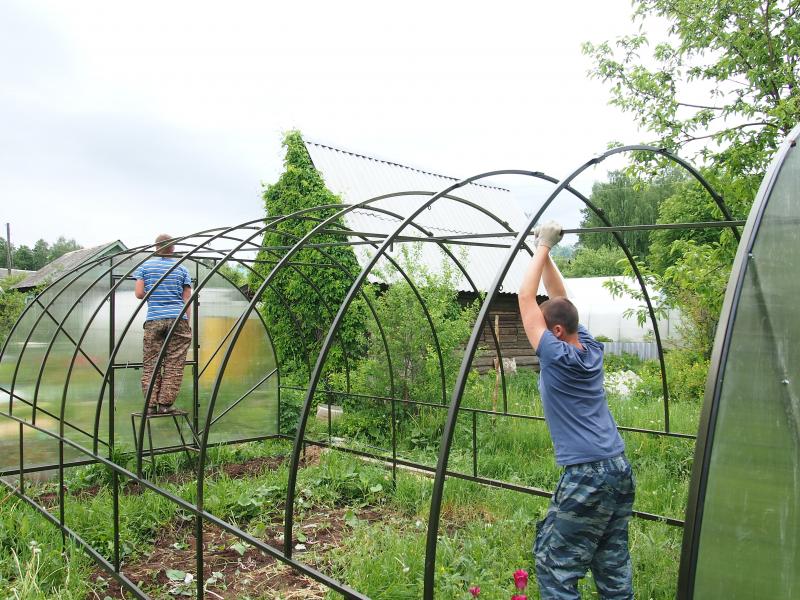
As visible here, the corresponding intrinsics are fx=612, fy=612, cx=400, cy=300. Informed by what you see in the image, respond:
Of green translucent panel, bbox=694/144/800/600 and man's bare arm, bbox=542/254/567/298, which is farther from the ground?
man's bare arm, bbox=542/254/567/298

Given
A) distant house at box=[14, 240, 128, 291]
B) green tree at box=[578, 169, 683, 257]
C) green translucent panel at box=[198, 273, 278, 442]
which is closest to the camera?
green translucent panel at box=[198, 273, 278, 442]

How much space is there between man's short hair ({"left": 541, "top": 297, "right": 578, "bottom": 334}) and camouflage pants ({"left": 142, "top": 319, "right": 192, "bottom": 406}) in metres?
4.44

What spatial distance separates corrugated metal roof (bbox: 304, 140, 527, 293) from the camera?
469 inches

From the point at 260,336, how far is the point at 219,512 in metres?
2.86

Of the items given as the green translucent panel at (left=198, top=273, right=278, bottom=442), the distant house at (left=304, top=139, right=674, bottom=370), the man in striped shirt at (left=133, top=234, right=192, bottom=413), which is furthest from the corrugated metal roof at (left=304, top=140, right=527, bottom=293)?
the man in striped shirt at (left=133, top=234, right=192, bottom=413)

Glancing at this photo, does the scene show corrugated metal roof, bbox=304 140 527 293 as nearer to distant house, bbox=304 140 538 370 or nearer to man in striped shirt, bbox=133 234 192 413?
distant house, bbox=304 140 538 370

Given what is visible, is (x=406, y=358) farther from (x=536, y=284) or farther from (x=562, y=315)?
(x=536, y=284)

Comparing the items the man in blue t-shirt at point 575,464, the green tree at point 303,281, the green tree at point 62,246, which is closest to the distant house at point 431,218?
the green tree at point 303,281

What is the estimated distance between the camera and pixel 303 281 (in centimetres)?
1086

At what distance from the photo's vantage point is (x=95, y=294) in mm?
6676

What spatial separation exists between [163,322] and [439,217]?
8.53m

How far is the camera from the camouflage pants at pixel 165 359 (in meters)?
6.40

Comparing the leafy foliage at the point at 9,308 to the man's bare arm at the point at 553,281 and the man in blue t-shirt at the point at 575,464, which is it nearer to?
the man's bare arm at the point at 553,281

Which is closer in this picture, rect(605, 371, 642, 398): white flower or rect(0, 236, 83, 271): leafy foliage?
rect(605, 371, 642, 398): white flower
